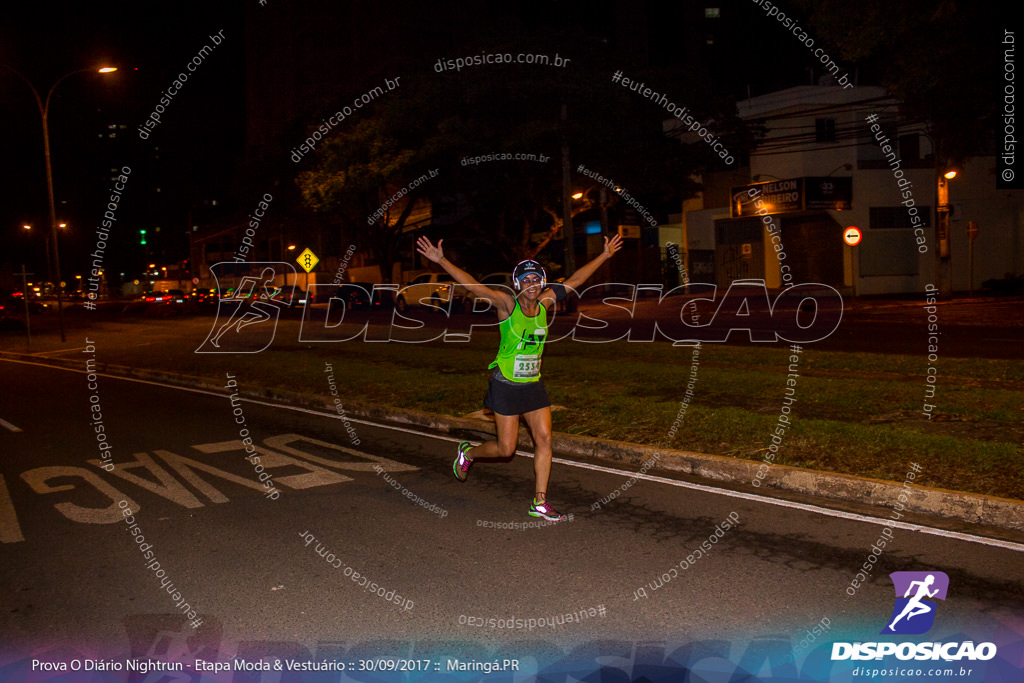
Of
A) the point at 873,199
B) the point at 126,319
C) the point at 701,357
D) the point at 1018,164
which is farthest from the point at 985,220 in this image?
the point at 126,319

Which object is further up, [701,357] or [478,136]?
[478,136]

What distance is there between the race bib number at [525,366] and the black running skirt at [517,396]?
68 millimetres

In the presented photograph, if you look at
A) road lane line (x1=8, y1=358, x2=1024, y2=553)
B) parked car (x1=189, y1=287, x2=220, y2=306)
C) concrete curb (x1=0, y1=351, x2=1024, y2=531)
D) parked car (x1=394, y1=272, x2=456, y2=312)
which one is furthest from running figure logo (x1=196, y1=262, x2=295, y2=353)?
road lane line (x1=8, y1=358, x2=1024, y2=553)

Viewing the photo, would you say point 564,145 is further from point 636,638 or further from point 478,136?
point 636,638

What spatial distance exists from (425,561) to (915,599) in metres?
2.86

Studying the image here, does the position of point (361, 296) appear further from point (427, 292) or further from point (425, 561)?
point (425, 561)

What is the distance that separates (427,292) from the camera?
3525 centimetres

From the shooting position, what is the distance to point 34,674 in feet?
12.7

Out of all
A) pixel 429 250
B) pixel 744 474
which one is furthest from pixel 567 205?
pixel 429 250

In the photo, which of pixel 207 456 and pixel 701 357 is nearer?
pixel 207 456

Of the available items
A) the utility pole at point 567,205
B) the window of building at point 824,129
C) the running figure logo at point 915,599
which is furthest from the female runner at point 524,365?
the window of building at point 824,129

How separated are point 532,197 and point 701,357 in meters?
18.3

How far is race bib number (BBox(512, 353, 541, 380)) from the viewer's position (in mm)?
5949

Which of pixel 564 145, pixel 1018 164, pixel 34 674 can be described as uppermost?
pixel 564 145
